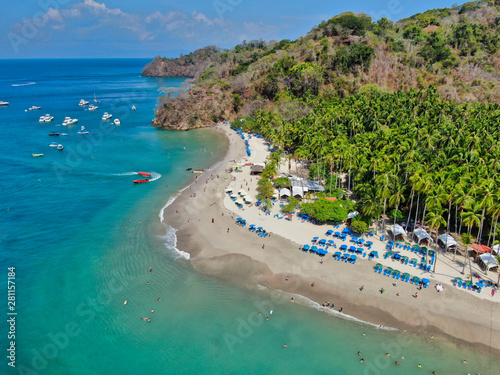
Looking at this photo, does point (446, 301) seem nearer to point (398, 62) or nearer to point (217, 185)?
point (217, 185)

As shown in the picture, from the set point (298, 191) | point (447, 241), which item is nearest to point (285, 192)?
point (298, 191)

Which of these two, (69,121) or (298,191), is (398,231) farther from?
(69,121)

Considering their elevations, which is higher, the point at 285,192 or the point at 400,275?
the point at 285,192

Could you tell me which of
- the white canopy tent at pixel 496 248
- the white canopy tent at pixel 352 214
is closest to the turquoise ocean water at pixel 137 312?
the white canopy tent at pixel 496 248

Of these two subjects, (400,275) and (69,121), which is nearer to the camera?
(400,275)

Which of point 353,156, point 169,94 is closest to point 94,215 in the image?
point 353,156

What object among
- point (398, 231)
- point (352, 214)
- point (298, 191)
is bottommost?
point (398, 231)

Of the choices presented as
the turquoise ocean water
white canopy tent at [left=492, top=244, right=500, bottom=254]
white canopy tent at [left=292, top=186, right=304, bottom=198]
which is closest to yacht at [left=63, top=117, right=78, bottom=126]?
the turquoise ocean water

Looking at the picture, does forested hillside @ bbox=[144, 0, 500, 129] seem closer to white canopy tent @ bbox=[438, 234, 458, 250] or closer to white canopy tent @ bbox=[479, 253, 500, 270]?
white canopy tent @ bbox=[438, 234, 458, 250]
